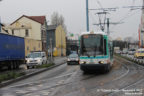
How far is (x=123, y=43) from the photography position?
137000 mm

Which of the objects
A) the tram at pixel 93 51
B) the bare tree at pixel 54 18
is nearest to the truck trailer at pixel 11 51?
the tram at pixel 93 51

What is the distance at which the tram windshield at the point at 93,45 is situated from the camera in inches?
655

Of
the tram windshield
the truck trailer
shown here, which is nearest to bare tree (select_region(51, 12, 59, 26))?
the truck trailer

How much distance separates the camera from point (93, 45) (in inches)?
657

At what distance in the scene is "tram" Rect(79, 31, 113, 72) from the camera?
16453mm

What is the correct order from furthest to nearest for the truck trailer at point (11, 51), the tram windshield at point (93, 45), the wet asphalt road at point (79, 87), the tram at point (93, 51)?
the truck trailer at point (11, 51) < the tram windshield at point (93, 45) < the tram at point (93, 51) < the wet asphalt road at point (79, 87)

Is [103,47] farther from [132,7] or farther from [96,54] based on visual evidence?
[132,7]

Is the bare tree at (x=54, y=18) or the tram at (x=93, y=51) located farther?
the bare tree at (x=54, y=18)

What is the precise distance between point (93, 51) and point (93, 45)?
0.43 m

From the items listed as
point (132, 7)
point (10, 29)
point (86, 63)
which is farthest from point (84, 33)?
point (10, 29)

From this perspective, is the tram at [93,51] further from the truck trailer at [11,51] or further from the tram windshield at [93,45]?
the truck trailer at [11,51]

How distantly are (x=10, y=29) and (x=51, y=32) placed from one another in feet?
68.6

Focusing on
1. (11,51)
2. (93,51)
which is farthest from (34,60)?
(93,51)

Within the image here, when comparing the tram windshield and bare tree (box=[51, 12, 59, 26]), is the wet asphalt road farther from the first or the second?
bare tree (box=[51, 12, 59, 26])
